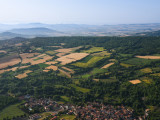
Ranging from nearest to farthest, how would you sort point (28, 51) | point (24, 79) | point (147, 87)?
point (147, 87) < point (24, 79) < point (28, 51)

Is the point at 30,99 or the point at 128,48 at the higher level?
the point at 128,48

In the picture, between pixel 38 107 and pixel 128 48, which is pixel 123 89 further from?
pixel 128 48

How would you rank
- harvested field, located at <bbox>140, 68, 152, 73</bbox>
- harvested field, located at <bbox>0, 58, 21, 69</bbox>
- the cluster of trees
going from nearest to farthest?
the cluster of trees < harvested field, located at <bbox>140, 68, 152, 73</bbox> < harvested field, located at <bbox>0, 58, 21, 69</bbox>

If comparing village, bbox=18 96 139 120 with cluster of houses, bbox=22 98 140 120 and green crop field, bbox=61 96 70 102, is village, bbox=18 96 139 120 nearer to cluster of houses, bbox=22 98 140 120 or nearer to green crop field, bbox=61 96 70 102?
cluster of houses, bbox=22 98 140 120

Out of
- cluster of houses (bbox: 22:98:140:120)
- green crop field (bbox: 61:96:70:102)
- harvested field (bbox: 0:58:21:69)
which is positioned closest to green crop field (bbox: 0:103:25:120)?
cluster of houses (bbox: 22:98:140:120)

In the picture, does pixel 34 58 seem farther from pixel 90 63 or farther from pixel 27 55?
pixel 90 63

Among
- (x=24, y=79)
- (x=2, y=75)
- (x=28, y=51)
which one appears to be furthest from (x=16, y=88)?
(x=28, y=51)

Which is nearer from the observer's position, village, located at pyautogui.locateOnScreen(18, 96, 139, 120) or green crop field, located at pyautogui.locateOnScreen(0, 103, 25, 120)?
village, located at pyautogui.locateOnScreen(18, 96, 139, 120)
